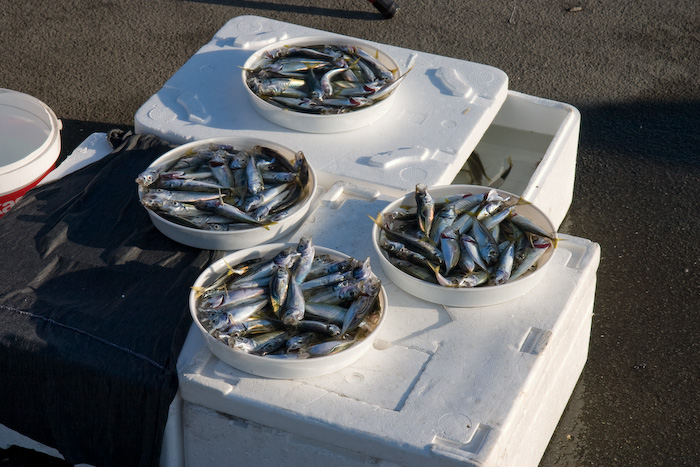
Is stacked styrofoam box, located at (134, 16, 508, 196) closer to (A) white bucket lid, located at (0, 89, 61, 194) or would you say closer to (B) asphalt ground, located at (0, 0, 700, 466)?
(A) white bucket lid, located at (0, 89, 61, 194)

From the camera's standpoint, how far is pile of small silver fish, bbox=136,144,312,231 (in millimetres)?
3949

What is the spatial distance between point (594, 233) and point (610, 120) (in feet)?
4.44

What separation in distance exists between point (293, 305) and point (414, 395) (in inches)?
24.3

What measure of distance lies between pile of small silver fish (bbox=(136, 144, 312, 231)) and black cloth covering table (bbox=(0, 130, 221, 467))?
178 millimetres

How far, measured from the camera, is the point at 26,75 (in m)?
6.69

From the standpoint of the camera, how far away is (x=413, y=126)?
15.8ft

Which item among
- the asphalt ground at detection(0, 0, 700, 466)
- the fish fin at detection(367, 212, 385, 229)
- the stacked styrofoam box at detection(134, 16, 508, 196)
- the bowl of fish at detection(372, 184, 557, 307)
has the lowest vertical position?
the asphalt ground at detection(0, 0, 700, 466)

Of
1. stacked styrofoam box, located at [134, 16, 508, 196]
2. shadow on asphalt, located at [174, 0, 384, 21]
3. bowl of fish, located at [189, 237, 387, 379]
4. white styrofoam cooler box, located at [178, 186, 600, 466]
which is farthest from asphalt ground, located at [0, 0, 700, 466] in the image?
bowl of fish, located at [189, 237, 387, 379]

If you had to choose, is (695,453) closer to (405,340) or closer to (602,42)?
(405,340)

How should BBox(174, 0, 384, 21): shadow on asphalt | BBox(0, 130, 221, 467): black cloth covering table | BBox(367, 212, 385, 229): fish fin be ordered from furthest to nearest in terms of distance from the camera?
BBox(174, 0, 384, 21): shadow on asphalt → BBox(367, 212, 385, 229): fish fin → BBox(0, 130, 221, 467): black cloth covering table

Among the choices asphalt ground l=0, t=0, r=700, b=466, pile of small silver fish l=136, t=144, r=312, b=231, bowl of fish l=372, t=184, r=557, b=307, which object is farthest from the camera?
asphalt ground l=0, t=0, r=700, b=466

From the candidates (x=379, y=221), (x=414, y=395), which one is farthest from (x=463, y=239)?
(x=414, y=395)

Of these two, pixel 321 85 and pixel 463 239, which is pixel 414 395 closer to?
pixel 463 239

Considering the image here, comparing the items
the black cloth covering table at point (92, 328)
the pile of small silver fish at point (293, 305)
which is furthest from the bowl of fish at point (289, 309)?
the black cloth covering table at point (92, 328)
